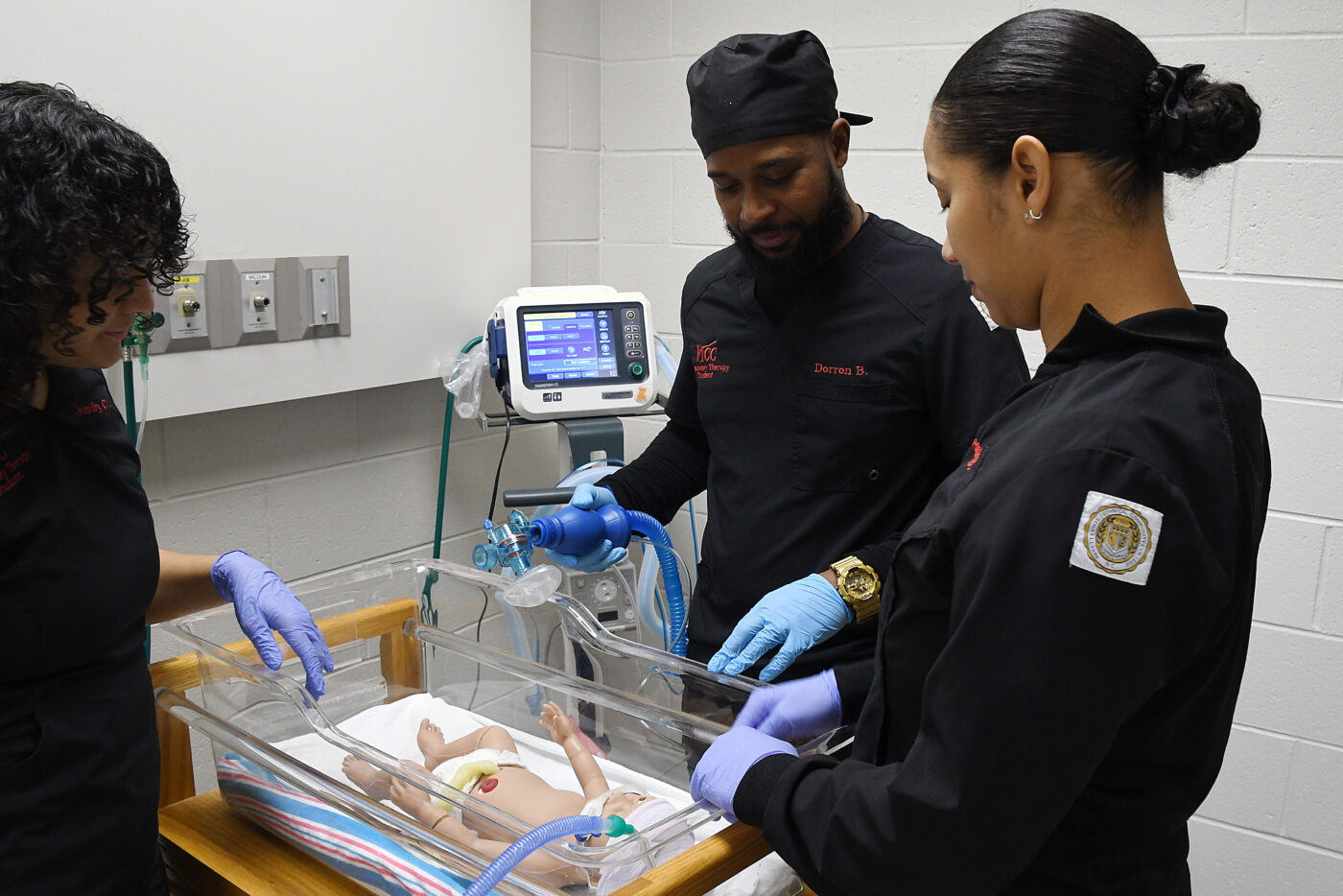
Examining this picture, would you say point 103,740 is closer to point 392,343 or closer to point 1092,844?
point 1092,844

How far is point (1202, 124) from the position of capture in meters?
0.89

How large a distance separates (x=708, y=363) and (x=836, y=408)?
28 centimetres

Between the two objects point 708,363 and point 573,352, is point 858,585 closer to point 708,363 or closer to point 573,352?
point 708,363

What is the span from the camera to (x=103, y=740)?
1150 millimetres

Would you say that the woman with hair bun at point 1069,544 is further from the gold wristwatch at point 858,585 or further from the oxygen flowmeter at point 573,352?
the oxygen flowmeter at point 573,352

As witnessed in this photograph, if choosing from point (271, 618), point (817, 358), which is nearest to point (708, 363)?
point (817, 358)

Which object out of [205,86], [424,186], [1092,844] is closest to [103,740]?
[1092,844]

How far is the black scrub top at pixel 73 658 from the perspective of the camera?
1.09 metres

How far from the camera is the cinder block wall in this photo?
2.12 meters

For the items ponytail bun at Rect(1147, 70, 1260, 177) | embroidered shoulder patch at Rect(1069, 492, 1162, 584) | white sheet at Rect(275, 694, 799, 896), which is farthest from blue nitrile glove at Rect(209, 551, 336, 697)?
ponytail bun at Rect(1147, 70, 1260, 177)

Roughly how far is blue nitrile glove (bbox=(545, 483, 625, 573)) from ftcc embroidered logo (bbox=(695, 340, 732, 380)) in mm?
263

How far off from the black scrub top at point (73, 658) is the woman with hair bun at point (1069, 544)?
68 cm

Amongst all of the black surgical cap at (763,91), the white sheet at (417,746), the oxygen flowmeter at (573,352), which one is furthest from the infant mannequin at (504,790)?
the oxygen flowmeter at (573,352)

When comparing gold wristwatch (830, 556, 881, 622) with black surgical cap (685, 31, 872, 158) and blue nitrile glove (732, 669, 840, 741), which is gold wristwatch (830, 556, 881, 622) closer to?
blue nitrile glove (732, 669, 840, 741)
